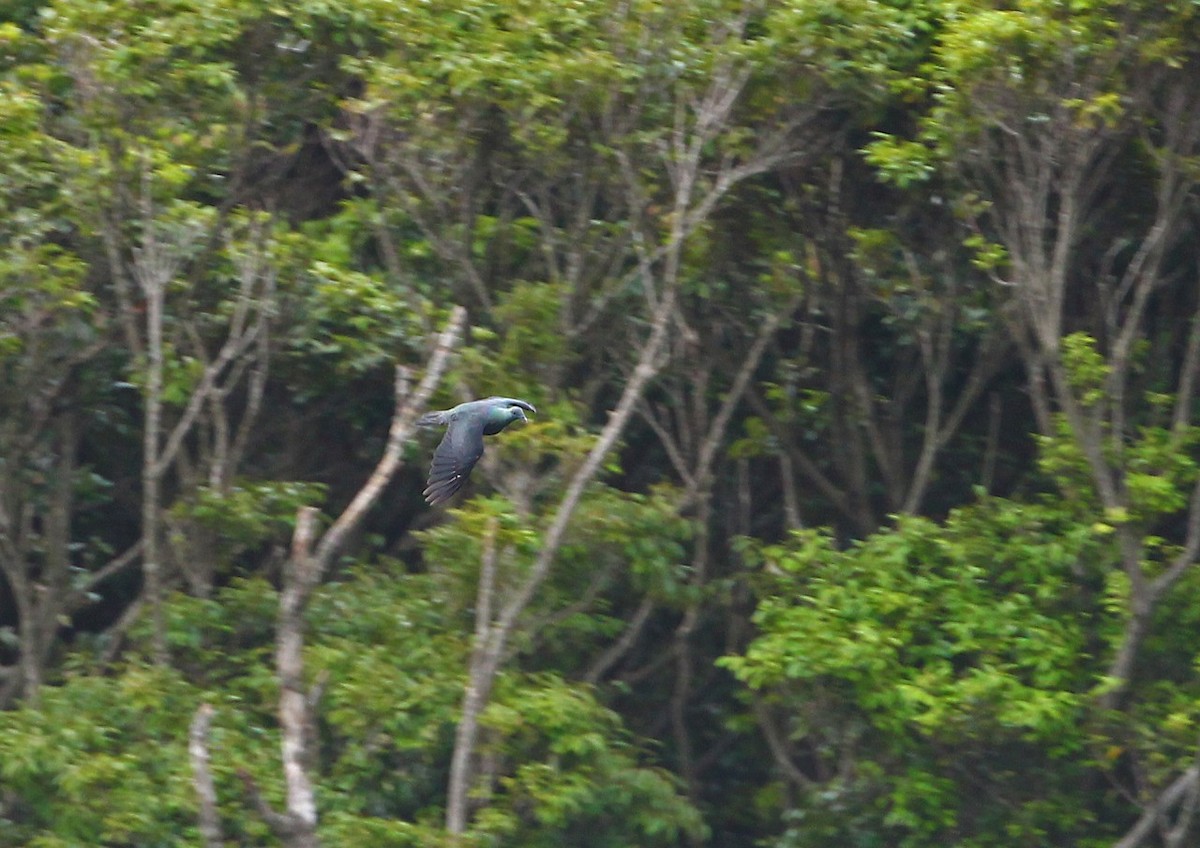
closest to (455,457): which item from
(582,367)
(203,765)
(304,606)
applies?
(304,606)

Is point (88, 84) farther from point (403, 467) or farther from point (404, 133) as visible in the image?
point (403, 467)

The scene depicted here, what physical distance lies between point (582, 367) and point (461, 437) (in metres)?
3.37

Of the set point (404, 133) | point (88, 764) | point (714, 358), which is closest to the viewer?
point (88, 764)

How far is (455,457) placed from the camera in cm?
872

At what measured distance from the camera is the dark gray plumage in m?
8.64

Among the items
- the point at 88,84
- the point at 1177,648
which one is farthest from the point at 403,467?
the point at 1177,648

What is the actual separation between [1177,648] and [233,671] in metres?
5.09

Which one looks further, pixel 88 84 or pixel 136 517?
pixel 136 517

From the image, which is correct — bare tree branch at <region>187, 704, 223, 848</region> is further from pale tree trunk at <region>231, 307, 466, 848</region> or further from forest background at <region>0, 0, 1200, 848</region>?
forest background at <region>0, 0, 1200, 848</region>

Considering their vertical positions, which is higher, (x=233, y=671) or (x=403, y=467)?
(x=403, y=467)

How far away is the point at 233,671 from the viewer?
11.5 m

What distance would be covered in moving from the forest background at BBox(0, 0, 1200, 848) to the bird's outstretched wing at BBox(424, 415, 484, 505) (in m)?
1.25

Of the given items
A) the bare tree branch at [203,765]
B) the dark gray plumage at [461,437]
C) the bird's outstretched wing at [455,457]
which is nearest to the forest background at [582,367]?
the dark gray plumage at [461,437]

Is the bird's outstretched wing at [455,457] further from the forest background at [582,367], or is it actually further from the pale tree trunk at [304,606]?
the forest background at [582,367]
